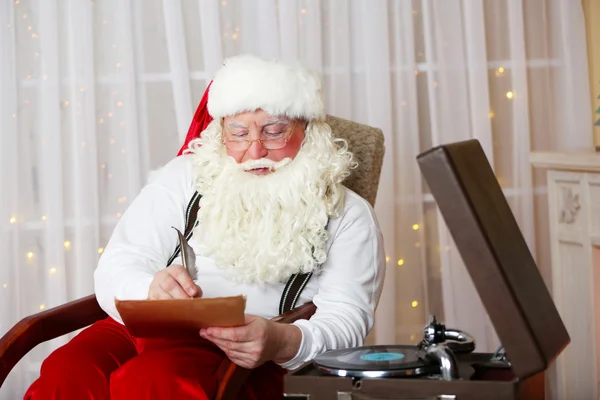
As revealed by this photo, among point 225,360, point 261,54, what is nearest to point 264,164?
point 225,360

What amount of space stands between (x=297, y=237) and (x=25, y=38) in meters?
1.66

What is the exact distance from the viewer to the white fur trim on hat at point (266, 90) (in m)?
2.34

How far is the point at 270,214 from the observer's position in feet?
7.64

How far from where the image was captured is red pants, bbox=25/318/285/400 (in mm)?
1890

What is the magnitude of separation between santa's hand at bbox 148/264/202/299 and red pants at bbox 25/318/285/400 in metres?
0.13

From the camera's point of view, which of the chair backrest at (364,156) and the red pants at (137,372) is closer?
the red pants at (137,372)

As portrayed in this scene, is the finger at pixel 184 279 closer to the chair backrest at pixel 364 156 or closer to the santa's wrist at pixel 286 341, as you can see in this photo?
the santa's wrist at pixel 286 341

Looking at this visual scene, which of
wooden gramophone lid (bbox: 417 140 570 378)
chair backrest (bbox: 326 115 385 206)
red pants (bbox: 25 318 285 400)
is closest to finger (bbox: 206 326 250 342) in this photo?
red pants (bbox: 25 318 285 400)

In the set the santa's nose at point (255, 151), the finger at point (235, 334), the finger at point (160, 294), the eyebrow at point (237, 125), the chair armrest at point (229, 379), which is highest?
the eyebrow at point (237, 125)

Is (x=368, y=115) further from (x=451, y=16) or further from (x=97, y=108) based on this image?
(x=97, y=108)

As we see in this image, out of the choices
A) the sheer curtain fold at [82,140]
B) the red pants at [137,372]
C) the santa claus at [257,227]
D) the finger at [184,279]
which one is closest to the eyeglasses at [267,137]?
the santa claus at [257,227]

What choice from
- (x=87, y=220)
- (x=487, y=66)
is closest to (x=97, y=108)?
(x=87, y=220)

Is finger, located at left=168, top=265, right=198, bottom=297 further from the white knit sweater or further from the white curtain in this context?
the white curtain

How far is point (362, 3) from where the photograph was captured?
11.0ft
